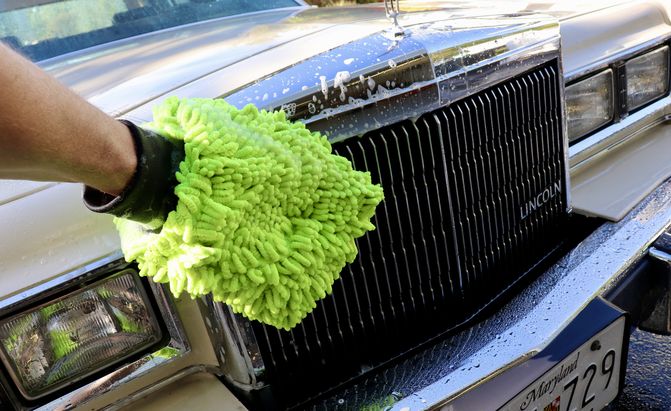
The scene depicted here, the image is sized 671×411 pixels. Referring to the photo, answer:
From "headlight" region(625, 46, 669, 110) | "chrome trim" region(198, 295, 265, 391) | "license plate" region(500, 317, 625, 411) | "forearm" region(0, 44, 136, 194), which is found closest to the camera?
"forearm" region(0, 44, 136, 194)

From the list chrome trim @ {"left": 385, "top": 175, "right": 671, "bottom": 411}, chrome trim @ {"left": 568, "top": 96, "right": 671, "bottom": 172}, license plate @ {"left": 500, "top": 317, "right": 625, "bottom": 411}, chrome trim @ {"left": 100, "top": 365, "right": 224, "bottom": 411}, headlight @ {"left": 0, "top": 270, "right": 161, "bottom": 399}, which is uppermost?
headlight @ {"left": 0, "top": 270, "right": 161, "bottom": 399}

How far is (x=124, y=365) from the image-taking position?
1.35 meters

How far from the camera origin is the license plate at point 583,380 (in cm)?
165

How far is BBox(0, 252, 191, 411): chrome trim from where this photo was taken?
48.1 inches

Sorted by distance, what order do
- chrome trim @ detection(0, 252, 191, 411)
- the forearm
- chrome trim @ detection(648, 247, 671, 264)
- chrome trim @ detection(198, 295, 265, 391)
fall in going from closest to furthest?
the forearm, chrome trim @ detection(0, 252, 191, 411), chrome trim @ detection(198, 295, 265, 391), chrome trim @ detection(648, 247, 671, 264)

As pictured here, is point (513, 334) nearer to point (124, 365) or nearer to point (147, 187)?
point (124, 365)

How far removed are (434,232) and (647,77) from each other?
4.89 ft

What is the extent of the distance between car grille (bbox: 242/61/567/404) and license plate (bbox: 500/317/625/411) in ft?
0.94

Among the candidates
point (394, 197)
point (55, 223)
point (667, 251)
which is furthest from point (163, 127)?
point (667, 251)

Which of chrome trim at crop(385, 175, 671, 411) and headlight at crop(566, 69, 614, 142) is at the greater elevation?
headlight at crop(566, 69, 614, 142)

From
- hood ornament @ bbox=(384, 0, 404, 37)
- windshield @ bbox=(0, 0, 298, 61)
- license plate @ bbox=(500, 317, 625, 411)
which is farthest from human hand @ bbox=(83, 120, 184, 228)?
windshield @ bbox=(0, 0, 298, 61)

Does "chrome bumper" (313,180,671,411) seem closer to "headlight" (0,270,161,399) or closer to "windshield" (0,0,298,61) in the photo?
"headlight" (0,270,161,399)

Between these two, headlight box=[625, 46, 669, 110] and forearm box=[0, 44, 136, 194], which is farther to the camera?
headlight box=[625, 46, 669, 110]

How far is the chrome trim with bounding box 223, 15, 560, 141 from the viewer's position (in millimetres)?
1356
